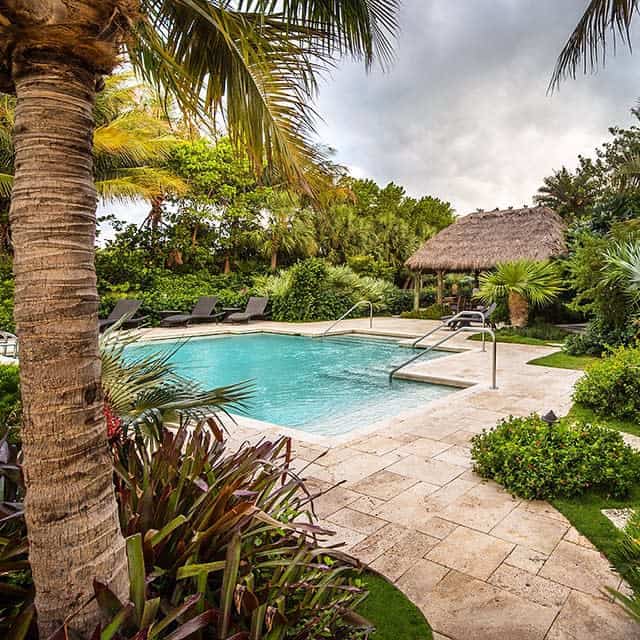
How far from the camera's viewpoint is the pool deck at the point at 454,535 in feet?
7.73

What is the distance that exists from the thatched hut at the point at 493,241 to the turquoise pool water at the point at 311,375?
5653 millimetres

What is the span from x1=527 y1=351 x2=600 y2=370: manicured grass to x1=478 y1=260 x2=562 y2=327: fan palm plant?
3808 mm

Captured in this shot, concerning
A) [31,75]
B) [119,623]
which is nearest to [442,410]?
[119,623]

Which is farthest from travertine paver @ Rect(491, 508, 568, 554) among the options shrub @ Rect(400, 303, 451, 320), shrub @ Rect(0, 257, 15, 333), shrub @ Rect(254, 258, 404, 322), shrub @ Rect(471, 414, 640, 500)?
shrub @ Rect(400, 303, 451, 320)

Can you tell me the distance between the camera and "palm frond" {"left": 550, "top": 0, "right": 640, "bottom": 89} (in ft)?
11.1

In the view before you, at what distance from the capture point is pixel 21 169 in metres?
1.40

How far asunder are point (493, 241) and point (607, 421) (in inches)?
504

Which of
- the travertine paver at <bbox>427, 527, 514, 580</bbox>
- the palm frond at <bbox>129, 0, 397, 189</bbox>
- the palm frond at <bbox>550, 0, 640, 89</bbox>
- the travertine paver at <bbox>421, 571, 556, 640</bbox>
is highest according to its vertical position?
the palm frond at <bbox>550, 0, 640, 89</bbox>

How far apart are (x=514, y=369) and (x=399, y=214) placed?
77.9 ft

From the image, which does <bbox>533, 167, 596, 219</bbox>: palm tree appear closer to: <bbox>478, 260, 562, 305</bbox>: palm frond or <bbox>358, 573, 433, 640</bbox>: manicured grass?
<bbox>478, 260, 562, 305</bbox>: palm frond

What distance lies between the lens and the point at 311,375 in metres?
10.1

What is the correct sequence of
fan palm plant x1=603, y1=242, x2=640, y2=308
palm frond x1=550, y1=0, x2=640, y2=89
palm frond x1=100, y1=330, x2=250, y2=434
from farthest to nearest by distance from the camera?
fan palm plant x1=603, y1=242, x2=640, y2=308 < palm frond x1=550, y1=0, x2=640, y2=89 < palm frond x1=100, y1=330, x2=250, y2=434

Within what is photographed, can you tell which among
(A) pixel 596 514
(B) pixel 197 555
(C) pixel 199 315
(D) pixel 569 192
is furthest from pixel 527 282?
(D) pixel 569 192

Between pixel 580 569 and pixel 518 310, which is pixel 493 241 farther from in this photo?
pixel 580 569
